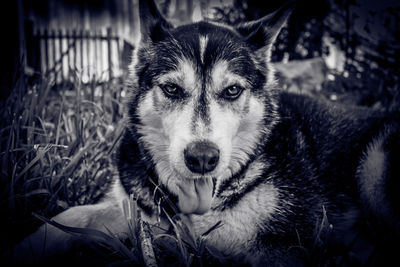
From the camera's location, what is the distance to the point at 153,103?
2.13 m

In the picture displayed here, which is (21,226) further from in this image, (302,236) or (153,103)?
(302,236)

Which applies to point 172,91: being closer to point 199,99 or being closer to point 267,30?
point 199,99

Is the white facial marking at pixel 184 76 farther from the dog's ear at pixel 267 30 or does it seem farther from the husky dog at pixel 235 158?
the dog's ear at pixel 267 30

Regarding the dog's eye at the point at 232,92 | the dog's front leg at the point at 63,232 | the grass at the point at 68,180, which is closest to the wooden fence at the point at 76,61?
the grass at the point at 68,180

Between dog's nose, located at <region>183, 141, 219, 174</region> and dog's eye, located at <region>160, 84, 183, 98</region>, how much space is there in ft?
1.58

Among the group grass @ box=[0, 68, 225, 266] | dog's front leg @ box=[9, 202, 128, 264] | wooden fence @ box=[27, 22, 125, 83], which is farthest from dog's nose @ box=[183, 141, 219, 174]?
wooden fence @ box=[27, 22, 125, 83]

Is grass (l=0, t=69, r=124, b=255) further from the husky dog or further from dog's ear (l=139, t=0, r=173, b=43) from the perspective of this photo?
dog's ear (l=139, t=0, r=173, b=43)

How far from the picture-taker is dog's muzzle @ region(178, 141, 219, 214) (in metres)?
1.74

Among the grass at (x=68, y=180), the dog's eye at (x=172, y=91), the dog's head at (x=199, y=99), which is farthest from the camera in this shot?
the dog's eye at (x=172, y=91)

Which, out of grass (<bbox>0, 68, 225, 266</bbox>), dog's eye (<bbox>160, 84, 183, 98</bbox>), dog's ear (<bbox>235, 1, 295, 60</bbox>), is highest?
dog's ear (<bbox>235, 1, 295, 60</bbox>)

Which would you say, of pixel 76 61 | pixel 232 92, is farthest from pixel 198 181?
pixel 76 61

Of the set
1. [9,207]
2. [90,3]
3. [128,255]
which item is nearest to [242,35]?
[128,255]

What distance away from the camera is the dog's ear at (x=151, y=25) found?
2265 mm

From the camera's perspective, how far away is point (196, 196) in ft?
6.64
